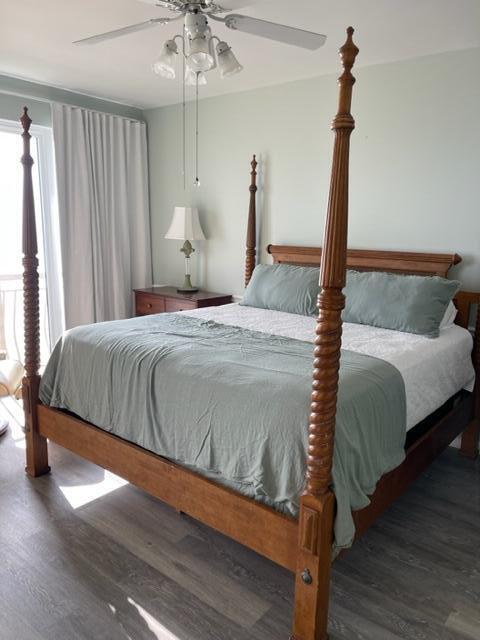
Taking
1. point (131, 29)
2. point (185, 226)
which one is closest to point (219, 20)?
point (131, 29)

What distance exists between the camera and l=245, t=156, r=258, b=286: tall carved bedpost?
12.8 ft

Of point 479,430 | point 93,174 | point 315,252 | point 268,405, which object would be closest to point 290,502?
point 268,405

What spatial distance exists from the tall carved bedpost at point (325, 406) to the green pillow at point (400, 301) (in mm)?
1362

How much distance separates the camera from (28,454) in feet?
8.71

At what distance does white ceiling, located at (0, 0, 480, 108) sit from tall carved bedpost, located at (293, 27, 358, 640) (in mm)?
1417

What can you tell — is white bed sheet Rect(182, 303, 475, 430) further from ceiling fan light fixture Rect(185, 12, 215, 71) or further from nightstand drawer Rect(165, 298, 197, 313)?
ceiling fan light fixture Rect(185, 12, 215, 71)

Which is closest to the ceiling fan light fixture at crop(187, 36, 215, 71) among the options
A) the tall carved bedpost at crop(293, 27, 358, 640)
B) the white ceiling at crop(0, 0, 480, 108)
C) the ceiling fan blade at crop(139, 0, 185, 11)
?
the ceiling fan blade at crop(139, 0, 185, 11)

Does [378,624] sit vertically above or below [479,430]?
below

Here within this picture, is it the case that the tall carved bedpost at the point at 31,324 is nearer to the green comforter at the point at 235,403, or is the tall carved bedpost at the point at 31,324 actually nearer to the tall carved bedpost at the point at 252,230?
the green comforter at the point at 235,403

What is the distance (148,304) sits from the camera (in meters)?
4.37

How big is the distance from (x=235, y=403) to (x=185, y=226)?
267 cm

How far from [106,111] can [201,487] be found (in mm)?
3665

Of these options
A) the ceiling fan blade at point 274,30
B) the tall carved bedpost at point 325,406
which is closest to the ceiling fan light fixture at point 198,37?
the ceiling fan blade at point 274,30

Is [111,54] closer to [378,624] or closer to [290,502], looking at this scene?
[290,502]
